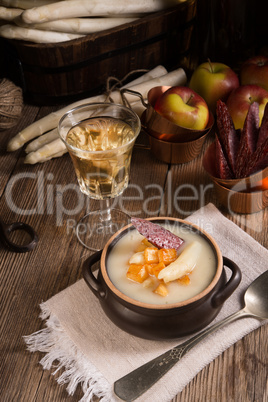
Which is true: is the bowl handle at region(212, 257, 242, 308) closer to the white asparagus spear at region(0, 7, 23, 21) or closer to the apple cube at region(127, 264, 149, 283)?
the apple cube at region(127, 264, 149, 283)

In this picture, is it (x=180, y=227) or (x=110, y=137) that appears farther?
(x=110, y=137)

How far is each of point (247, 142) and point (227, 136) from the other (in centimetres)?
6

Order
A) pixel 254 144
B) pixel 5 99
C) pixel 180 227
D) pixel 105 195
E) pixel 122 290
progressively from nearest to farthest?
pixel 122 290
pixel 180 227
pixel 105 195
pixel 254 144
pixel 5 99

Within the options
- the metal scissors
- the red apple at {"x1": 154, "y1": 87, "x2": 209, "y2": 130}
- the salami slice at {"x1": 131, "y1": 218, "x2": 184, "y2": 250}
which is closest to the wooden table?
the metal scissors

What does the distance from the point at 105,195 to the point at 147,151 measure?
1.27 ft

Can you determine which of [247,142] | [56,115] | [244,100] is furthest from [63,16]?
[247,142]

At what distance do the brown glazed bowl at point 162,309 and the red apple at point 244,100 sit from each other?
588mm

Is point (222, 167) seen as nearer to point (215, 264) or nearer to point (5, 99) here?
point (215, 264)

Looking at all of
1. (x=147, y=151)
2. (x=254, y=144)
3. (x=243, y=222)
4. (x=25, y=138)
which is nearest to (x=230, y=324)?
(x=243, y=222)

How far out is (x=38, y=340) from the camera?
0.96 metres

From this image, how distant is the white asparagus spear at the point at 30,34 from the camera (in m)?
1.48

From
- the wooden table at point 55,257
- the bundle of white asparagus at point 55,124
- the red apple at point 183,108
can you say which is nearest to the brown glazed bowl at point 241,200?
the wooden table at point 55,257

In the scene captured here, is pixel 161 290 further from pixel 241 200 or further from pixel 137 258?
pixel 241 200

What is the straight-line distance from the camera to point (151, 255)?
0.92m
